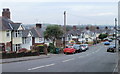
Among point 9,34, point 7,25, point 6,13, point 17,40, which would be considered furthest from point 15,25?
point 6,13

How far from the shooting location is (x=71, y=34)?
98.3 metres

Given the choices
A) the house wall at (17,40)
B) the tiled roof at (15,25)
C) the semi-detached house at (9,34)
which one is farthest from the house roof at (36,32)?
the tiled roof at (15,25)

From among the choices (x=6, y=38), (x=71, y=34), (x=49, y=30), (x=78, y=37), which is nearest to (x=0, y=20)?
(x=6, y=38)

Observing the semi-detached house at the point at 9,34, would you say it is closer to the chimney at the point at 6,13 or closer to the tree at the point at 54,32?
the chimney at the point at 6,13

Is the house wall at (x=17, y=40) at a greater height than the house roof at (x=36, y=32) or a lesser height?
lesser

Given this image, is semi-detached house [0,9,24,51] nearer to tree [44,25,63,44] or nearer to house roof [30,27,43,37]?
tree [44,25,63,44]

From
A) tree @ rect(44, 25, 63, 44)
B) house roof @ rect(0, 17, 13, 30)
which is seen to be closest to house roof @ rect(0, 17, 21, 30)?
house roof @ rect(0, 17, 13, 30)

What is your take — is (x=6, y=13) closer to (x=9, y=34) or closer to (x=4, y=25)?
(x=4, y=25)

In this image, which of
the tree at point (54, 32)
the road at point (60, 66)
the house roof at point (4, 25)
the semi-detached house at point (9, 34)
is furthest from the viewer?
the tree at point (54, 32)

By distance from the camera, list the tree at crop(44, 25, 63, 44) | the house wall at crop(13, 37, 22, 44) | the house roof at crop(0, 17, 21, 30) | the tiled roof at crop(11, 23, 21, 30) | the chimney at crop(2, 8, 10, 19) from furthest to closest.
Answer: the tree at crop(44, 25, 63, 44)
the chimney at crop(2, 8, 10, 19)
the house wall at crop(13, 37, 22, 44)
the tiled roof at crop(11, 23, 21, 30)
the house roof at crop(0, 17, 21, 30)

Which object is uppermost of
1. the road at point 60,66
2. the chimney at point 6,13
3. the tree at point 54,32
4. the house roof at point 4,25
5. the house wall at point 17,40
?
the chimney at point 6,13

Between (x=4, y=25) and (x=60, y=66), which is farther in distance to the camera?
(x=4, y=25)

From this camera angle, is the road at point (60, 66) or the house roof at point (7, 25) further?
the house roof at point (7, 25)

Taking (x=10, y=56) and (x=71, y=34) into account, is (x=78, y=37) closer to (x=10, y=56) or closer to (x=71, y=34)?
(x=71, y=34)
